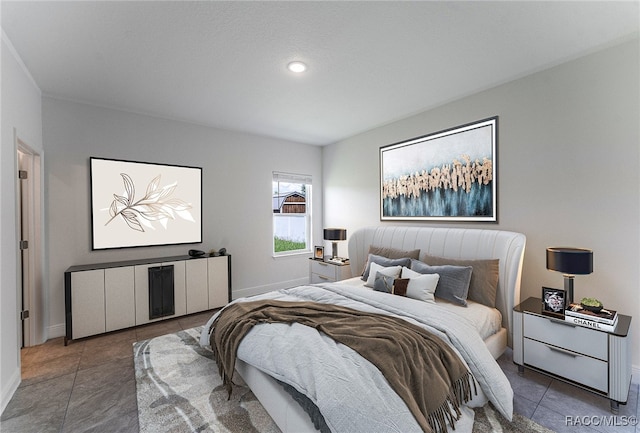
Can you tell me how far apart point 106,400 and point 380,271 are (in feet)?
8.43

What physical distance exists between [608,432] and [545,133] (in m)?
2.37

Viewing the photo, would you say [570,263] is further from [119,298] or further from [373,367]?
[119,298]

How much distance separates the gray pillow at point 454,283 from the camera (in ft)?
8.57

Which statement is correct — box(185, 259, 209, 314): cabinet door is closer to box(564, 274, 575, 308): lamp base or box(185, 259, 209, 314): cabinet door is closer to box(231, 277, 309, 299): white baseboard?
box(231, 277, 309, 299): white baseboard

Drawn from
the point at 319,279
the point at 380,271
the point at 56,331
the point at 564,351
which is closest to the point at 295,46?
the point at 380,271

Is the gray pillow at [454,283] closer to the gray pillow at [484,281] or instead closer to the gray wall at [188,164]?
the gray pillow at [484,281]

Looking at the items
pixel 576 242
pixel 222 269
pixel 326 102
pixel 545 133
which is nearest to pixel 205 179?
pixel 222 269

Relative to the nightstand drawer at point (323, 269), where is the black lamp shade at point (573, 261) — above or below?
above

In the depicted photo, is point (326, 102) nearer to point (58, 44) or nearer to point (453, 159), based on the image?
point (453, 159)

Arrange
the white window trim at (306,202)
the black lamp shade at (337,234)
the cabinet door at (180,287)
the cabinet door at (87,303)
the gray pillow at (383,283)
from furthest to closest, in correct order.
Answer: the white window trim at (306,202), the black lamp shade at (337,234), the cabinet door at (180,287), the cabinet door at (87,303), the gray pillow at (383,283)

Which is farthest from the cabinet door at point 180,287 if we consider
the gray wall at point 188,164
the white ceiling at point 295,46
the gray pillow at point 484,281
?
the gray pillow at point 484,281

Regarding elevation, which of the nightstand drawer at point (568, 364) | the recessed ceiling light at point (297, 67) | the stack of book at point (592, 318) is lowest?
the nightstand drawer at point (568, 364)

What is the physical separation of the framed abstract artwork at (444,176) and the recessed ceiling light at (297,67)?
191 centimetres

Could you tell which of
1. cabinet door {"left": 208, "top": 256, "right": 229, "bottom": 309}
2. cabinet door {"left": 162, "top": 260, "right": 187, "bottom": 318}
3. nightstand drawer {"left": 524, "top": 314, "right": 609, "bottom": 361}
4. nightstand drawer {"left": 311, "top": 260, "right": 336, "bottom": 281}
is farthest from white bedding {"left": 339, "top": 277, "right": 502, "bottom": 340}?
cabinet door {"left": 162, "top": 260, "right": 187, "bottom": 318}
